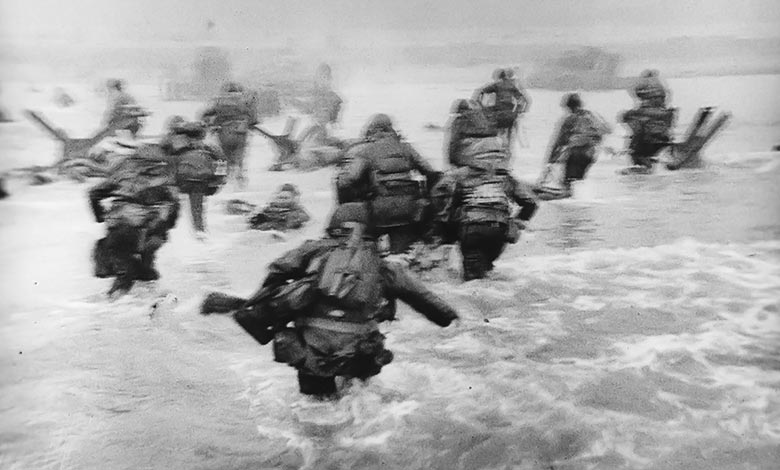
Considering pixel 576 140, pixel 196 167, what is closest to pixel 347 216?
pixel 196 167

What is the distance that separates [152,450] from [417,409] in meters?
0.86

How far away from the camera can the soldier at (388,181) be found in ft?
8.78

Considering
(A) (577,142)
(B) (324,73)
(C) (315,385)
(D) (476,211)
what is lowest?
(C) (315,385)

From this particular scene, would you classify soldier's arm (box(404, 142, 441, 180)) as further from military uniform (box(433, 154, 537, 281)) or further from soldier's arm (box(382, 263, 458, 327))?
soldier's arm (box(382, 263, 458, 327))

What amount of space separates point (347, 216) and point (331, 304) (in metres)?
0.30

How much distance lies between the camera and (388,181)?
2682 millimetres

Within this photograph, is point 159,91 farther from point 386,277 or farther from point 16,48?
point 386,277

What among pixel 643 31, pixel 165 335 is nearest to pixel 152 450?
pixel 165 335

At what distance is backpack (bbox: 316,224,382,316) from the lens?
2537 millimetres

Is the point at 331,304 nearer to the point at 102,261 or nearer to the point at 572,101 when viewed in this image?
the point at 102,261

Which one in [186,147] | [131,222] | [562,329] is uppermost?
[186,147]

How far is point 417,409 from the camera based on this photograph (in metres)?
2.61

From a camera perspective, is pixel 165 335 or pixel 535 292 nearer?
pixel 165 335

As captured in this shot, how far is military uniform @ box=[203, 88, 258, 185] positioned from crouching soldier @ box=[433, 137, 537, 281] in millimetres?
683
